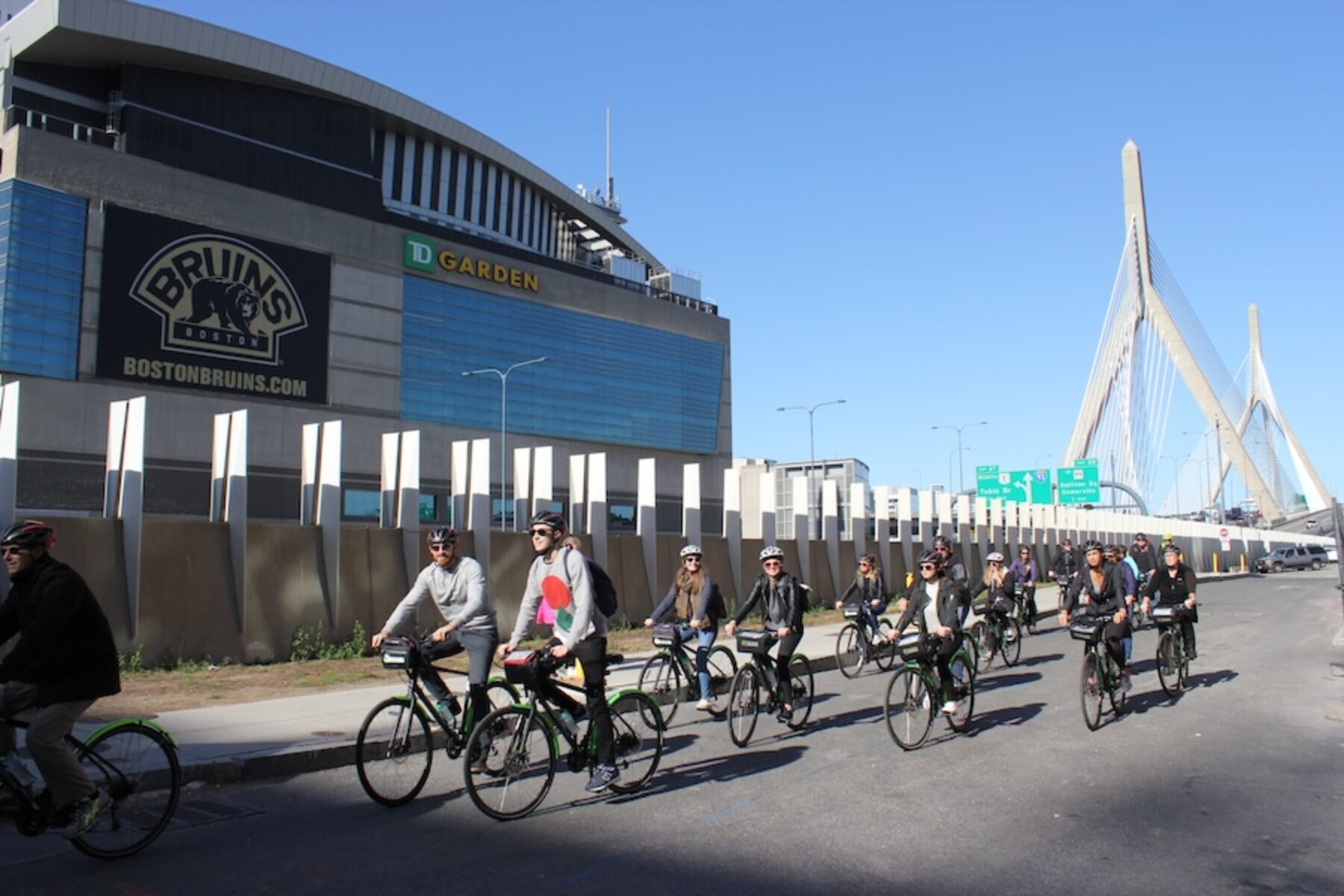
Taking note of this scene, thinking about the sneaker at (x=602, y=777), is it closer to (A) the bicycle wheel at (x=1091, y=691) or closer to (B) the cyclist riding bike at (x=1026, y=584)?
(A) the bicycle wheel at (x=1091, y=691)

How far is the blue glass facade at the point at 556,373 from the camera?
63062 millimetres

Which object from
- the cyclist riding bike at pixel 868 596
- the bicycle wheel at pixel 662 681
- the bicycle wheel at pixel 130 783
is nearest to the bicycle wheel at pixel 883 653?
the cyclist riding bike at pixel 868 596

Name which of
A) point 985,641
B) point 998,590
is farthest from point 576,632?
point 998,590

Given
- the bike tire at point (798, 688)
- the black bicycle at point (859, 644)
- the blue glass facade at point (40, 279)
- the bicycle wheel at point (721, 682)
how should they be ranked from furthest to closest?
the blue glass facade at point (40, 279), the black bicycle at point (859, 644), the bicycle wheel at point (721, 682), the bike tire at point (798, 688)

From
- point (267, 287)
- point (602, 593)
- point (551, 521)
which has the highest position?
point (267, 287)

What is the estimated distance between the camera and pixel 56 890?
17.5 ft

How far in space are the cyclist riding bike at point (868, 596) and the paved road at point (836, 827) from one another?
4802 mm

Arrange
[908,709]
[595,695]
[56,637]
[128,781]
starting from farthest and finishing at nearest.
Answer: [908,709]
[595,695]
[128,781]
[56,637]


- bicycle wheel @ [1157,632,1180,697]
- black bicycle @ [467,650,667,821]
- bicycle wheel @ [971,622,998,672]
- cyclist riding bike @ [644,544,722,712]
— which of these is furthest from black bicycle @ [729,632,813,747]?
bicycle wheel @ [971,622,998,672]

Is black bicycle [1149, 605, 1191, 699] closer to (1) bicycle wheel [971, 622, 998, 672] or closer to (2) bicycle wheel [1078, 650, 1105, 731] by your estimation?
(2) bicycle wheel [1078, 650, 1105, 731]

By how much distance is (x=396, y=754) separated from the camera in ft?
23.1

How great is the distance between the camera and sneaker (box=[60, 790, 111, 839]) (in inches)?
218

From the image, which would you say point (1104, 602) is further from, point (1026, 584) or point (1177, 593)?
point (1026, 584)

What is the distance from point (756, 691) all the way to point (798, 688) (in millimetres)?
874
